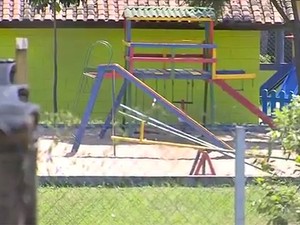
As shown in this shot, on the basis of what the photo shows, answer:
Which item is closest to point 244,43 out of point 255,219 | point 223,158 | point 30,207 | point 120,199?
point 223,158

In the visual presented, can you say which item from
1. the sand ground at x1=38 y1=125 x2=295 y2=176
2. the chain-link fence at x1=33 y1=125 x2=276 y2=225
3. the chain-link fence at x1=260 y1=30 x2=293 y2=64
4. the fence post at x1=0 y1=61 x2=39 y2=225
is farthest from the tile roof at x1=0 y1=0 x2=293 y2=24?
the fence post at x1=0 y1=61 x2=39 y2=225

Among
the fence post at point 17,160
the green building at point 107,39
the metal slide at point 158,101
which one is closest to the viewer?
the fence post at point 17,160

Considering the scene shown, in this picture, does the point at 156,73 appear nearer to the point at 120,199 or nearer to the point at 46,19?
the point at 46,19

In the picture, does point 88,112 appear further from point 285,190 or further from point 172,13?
point 285,190

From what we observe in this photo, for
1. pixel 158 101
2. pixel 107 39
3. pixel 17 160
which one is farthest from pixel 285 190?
pixel 107 39

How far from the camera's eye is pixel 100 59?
1739 centimetres

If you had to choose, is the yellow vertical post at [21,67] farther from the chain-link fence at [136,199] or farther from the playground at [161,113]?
the chain-link fence at [136,199]

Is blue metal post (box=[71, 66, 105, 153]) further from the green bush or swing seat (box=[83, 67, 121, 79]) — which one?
the green bush

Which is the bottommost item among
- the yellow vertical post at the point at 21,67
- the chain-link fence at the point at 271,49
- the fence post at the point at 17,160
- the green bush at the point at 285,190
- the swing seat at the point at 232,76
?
the chain-link fence at the point at 271,49

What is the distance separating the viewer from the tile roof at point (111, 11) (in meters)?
17.0

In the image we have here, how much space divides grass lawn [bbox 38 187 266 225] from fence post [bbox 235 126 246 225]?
1662 mm

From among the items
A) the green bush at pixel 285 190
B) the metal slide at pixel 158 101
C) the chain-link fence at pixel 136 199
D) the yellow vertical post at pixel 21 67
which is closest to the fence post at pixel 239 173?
the green bush at pixel 285 190

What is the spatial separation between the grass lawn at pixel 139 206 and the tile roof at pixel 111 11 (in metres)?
10.2

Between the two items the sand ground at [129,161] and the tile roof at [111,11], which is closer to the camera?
the sand ground at [129,161]
